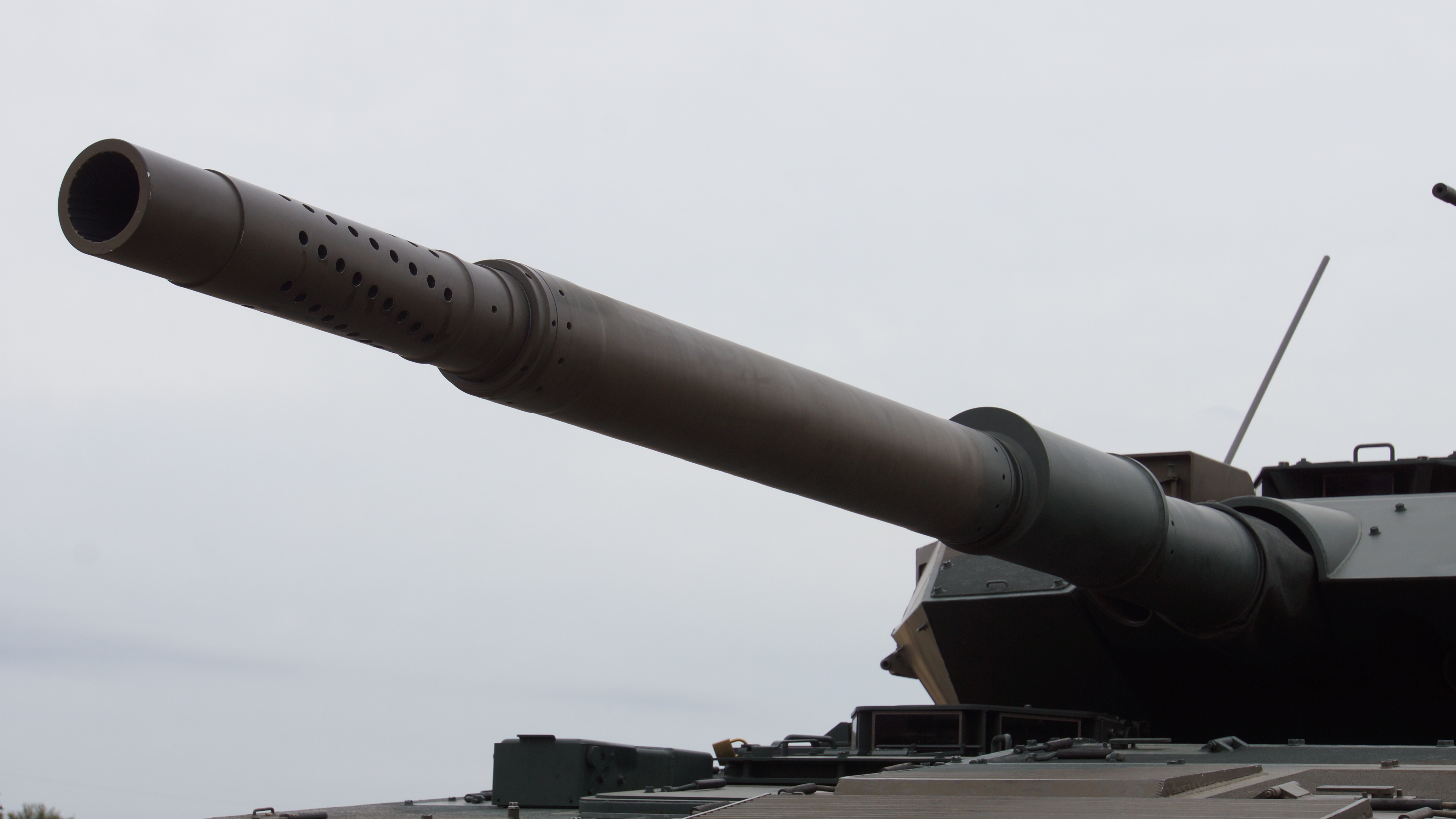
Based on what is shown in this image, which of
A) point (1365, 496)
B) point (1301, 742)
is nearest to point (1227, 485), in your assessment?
point (1365, 496)

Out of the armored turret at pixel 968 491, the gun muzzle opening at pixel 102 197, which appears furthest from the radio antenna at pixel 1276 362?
the gun muzzle opening at pixel 102 197

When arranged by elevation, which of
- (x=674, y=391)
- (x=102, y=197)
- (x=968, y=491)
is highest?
(x=102, y=197)

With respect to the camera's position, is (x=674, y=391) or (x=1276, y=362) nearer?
(x=674, y=391)

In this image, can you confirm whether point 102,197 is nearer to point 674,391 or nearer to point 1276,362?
point 674,391

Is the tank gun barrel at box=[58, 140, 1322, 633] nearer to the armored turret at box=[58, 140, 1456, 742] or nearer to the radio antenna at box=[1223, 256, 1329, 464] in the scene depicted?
the armored turret at box=[58, 140, 1456, 742]

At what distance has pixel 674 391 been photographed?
16.0ft

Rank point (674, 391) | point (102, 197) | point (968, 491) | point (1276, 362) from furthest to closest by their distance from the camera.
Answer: point (1276, 362)
point (968, 491)
point (674, 391)
point (102, 197)

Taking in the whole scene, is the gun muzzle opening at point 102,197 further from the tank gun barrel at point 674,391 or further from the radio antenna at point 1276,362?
the radio antenna at point 1276,362

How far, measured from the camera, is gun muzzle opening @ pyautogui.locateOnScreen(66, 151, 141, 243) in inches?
146

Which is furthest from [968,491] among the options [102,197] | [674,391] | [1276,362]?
[1276,362]

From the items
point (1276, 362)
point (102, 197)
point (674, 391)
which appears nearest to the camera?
point (102, 197)

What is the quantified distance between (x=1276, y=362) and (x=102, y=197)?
1072 cm

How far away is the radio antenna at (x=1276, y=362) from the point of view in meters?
12.3

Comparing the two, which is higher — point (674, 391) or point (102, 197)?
point (102, 197)
